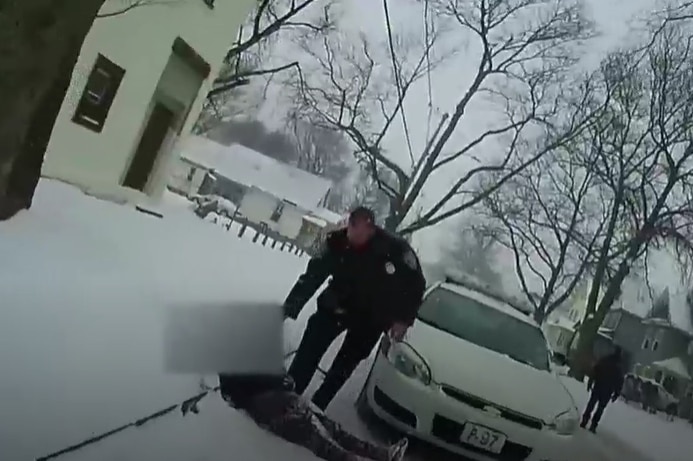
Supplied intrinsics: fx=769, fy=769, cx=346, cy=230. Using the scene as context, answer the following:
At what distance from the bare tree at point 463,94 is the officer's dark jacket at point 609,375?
293mm

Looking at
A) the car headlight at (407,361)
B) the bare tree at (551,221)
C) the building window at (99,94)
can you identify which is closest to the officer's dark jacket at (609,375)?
the bare tree at (551,221)

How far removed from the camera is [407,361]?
39.4 inches

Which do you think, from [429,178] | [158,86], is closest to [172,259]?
[158,86]

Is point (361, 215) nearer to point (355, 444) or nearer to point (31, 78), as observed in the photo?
point (355, 444)

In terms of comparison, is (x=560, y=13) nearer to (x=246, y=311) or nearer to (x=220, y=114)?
(x=220, y=114)

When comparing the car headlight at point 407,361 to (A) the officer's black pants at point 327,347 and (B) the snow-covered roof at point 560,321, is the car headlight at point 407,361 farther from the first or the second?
(B) the snow-covered roof at point 560,321

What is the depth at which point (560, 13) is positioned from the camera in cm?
113

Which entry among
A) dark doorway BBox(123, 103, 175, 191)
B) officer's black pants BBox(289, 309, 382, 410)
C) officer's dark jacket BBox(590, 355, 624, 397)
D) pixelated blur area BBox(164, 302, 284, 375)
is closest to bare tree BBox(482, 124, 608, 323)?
officer's dark jacket BBox(590, 355, 624, 397)

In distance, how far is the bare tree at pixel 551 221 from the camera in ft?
3.38

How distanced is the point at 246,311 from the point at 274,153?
209mm

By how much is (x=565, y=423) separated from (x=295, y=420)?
369 mm

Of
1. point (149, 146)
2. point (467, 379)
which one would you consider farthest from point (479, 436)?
point (149, 146)

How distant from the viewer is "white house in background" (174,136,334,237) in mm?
960

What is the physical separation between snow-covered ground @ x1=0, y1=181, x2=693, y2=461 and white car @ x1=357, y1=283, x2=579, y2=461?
0.13ft
